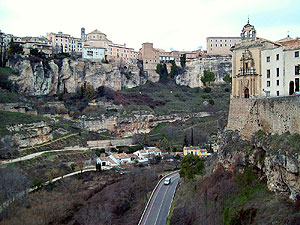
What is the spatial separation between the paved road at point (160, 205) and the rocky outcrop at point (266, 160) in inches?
226

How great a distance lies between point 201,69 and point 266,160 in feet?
208

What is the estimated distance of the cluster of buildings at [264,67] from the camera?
20359mm

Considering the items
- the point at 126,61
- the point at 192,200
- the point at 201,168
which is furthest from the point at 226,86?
the point at 192,200

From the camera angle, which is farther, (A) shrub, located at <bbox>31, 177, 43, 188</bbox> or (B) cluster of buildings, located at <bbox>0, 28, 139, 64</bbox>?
(B) cluster of buildings, located at <bbox>0, 28, 139, 64</bbox>

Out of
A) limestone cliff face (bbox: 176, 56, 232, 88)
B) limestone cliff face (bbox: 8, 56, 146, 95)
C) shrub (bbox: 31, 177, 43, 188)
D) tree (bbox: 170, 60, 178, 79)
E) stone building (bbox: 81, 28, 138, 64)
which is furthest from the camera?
tree (bbox: 170, 60, 178, 79)

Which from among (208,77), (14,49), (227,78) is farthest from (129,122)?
(227,78)

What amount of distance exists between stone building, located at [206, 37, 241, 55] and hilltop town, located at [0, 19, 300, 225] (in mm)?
247

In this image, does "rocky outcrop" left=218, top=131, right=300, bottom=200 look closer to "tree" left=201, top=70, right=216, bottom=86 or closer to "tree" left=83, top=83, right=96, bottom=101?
"tree" left=83, top=83, right=96, bottom=101

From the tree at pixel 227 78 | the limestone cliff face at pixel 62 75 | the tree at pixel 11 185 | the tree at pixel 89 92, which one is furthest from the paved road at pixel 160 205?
the tree at pixel 227 78

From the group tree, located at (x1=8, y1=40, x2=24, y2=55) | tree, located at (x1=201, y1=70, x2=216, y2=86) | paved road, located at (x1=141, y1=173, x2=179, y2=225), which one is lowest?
paved road, located at (x1=141, y1=173, x2=179, y2=225)

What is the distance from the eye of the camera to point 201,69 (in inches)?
3115

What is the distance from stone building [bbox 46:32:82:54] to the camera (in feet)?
239

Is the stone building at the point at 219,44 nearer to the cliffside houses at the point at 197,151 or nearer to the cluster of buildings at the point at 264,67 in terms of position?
the cliffside houses at the point at 197,151

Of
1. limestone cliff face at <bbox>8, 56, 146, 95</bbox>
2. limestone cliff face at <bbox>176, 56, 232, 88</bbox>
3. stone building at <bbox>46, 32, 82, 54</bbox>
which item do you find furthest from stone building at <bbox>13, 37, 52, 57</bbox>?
limestone cliff face at <bbox>176, 56, 232, 88</bbox>
